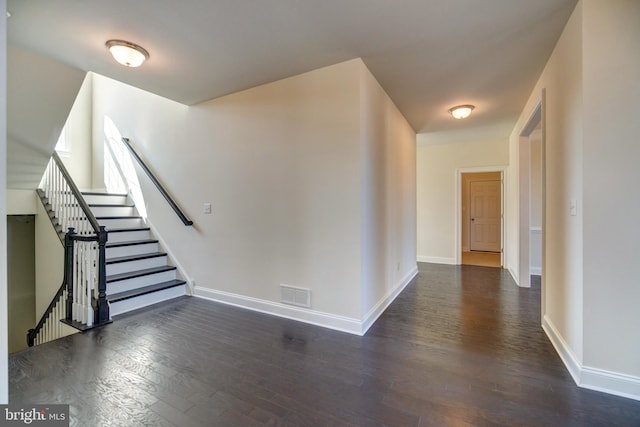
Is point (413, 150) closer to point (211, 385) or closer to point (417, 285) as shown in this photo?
point (417, 285)

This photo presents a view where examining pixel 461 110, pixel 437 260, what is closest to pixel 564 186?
pixel 461 110

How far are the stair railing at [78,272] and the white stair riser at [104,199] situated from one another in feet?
3.52

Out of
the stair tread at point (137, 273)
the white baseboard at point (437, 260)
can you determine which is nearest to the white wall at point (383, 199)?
the white baseboard at point (437, 260)

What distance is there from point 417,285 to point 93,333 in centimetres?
400

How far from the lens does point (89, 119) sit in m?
5.66

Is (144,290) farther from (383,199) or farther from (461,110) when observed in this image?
(461,110)

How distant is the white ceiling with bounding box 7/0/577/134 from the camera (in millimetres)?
2002

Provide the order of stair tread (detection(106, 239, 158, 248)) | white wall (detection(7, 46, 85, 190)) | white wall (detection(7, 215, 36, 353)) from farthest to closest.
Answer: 1. white wall (detection(7, 215, 36, 353))
2. stair tread (detection(106, 239, 158, 248))
3. white wall (detection(7, 46, 85, 190))

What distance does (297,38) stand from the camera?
7.75 ft

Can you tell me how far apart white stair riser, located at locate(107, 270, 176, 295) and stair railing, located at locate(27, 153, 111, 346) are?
34 centimetres

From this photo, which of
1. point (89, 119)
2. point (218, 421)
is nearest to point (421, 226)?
point (218, 421)

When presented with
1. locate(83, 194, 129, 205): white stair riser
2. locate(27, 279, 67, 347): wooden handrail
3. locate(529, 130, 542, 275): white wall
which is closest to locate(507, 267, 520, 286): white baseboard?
locate(529, 130, 542, 275): white wall

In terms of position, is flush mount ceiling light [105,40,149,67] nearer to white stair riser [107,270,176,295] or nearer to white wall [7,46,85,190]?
white wall [7,46,85,190]

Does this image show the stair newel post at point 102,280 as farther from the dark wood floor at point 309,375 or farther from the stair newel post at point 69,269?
the stair newel post at point 69,269
